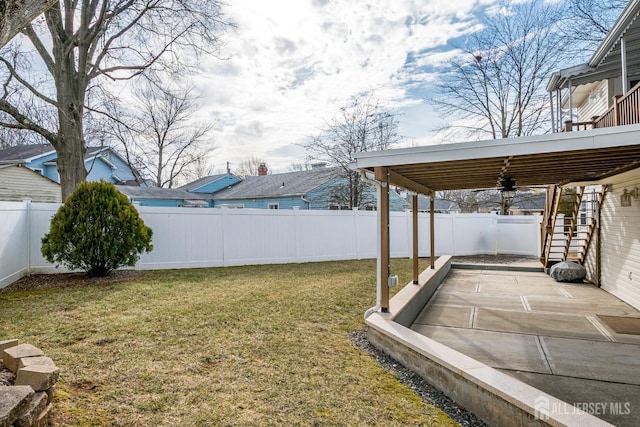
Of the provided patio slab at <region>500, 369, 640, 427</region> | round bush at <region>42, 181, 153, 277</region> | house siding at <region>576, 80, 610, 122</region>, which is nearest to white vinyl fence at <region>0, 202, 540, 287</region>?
round bush at <region>42, 181, 153, 277</region>

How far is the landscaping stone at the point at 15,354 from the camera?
2494 mm

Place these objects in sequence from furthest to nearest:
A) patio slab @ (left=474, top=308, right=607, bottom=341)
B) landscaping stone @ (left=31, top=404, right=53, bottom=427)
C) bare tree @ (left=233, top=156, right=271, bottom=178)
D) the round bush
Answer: bare tree @ (left=233, top=156, right=271, bottom=178) → the round bush → patio slab @ (left=474, top=308, right=607, bottom=341) → landscaping stone @ (left=31, top=404, right=53, bottom=427)

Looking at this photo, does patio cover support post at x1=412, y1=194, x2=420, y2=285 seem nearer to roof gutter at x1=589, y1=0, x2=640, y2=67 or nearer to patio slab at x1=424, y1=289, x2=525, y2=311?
patio slab at x1=424, y1=289, x2=525, y2=311

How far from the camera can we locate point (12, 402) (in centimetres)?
190

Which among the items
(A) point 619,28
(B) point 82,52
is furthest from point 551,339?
(B) point 82,52

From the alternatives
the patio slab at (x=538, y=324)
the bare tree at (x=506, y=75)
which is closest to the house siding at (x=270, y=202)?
Result: the bare tree at (x=506, y=75)

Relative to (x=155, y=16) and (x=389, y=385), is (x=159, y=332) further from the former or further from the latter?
(x=155, y=16)

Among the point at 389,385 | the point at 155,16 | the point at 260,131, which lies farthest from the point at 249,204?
the point at 389,385

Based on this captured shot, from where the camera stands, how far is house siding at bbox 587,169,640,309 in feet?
19.0

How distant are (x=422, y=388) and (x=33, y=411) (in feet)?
8.82

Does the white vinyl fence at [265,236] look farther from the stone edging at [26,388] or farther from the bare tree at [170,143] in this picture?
the bare tree at [170,143]

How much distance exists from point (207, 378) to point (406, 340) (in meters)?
1.82

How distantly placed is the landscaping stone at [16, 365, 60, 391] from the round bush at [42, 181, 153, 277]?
5129 millimetres

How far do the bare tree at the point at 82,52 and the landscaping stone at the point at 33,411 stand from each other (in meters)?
8.49
